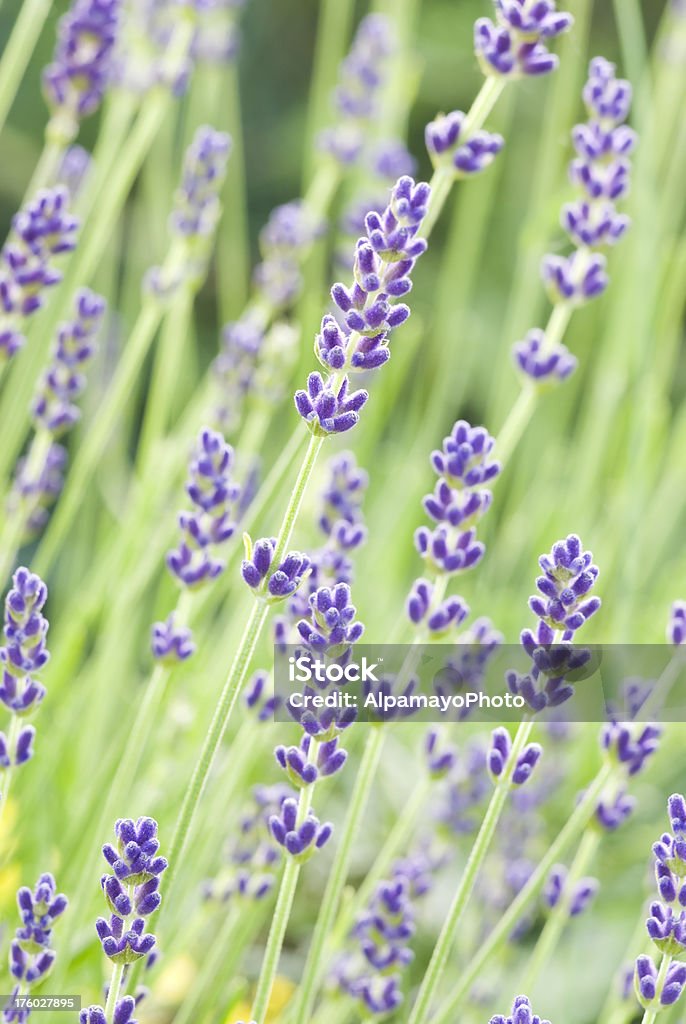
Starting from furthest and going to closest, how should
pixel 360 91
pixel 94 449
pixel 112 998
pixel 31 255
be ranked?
pixel 360 91 < pixel 94 449 < pixel 31 255 < pixel 112 998

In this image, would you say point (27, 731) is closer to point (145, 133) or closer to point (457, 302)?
point (145, 133)

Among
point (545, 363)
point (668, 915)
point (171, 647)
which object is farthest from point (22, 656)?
point (545, 363)

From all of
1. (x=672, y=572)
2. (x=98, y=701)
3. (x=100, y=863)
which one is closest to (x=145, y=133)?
(x=98, y=701)

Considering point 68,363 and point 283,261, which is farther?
point 283,261

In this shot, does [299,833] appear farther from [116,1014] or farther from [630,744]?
[630,744]

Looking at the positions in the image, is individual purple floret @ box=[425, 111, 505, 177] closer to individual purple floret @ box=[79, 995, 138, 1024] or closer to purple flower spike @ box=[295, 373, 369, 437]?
purple flower spike @ box=[295, 373, 369, 437]

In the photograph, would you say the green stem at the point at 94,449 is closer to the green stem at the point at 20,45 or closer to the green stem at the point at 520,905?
the green stem at the point at 20,45
